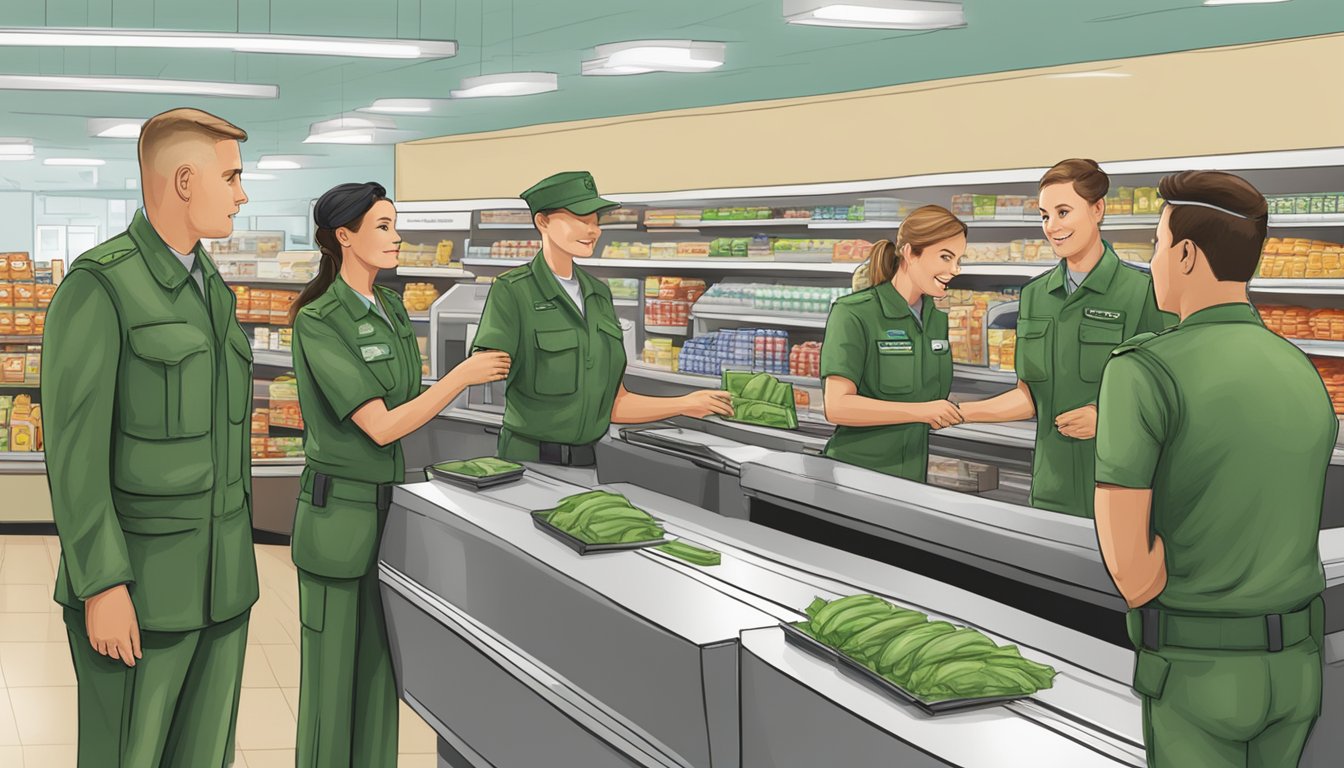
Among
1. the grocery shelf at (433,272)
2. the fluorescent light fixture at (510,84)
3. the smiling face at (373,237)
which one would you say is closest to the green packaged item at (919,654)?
the smiling face at (373,237)

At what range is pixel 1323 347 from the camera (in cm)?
562

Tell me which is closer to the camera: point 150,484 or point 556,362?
point 150,484

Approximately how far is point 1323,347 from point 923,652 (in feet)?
15.2

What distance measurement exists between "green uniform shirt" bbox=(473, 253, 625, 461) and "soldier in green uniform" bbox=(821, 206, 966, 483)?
0.75m

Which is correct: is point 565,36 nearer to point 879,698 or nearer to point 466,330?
point 466,330

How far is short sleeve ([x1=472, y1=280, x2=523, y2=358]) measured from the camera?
381cm

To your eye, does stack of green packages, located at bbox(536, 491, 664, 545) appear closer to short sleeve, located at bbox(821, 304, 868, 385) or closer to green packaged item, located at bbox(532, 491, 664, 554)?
green packaged item, located at bbox(532, 491, 664, 554)

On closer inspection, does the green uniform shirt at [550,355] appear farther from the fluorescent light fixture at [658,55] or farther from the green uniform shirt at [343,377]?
the fluorescent light fixture at [658,55]

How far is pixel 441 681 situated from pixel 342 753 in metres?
0.44

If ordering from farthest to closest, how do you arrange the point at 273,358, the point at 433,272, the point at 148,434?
the point at 433,272, the point at 273,358, the point at 148,434

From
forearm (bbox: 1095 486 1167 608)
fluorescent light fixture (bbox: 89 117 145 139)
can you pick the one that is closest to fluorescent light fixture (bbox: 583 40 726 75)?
forearm (bbox: 1095 486 1167 608)

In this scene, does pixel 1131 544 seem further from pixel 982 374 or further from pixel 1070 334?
pixel 982 374

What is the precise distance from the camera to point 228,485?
2.80 meters

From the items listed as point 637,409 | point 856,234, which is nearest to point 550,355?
point 637,409
